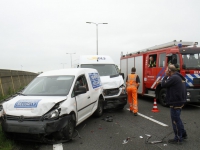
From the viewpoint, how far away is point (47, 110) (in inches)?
174

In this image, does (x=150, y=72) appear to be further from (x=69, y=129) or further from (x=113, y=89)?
(x=69, y=129)

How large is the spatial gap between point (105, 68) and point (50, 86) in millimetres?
A: 4285

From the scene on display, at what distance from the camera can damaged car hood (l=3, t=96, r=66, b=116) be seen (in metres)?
4.38

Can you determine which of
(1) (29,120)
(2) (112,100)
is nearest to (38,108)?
(1) (29,120)

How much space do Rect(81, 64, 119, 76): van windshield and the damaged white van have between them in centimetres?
340

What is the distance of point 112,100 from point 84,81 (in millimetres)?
1993

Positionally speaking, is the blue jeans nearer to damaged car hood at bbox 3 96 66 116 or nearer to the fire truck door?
damaged car hood at bbox 3 96 66 116

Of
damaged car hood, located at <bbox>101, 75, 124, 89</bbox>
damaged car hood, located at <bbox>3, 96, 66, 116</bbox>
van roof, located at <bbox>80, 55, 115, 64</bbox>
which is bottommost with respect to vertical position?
damaged car hood, located at <bbox>3, 96, 66, 116</bbox>

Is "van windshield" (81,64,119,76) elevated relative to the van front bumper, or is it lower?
elevated

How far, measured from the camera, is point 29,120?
4336 mm

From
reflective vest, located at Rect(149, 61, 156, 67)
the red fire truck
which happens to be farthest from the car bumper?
reflective vest, located at Rect(149, 61, 156, 67)

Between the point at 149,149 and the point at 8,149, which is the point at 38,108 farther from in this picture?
the point at 149,149

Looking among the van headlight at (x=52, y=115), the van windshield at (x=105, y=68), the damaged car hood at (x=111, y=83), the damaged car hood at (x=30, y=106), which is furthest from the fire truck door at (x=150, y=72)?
the van headlight at (x=52, y=115)

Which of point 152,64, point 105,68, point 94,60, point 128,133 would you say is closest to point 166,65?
point 152,64
